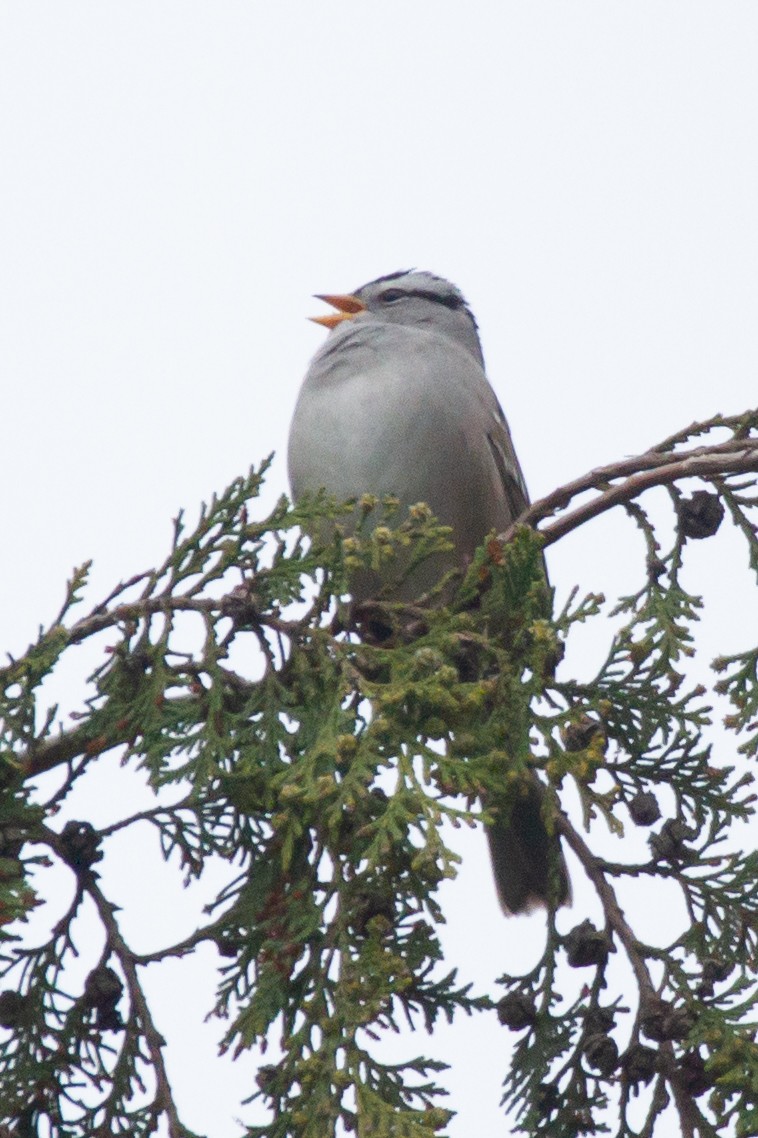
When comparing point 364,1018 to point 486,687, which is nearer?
point 364,1018

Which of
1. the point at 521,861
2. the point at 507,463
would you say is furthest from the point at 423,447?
the point at 521,861

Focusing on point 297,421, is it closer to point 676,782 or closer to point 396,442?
point 396,442

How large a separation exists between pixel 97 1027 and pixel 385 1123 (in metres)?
0.56

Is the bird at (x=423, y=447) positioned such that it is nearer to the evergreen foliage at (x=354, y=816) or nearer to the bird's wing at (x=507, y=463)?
the bird's wing at (x=507, y=463)

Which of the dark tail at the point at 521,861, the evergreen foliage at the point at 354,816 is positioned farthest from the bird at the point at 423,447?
the evergreen foliage at the point at 354,816

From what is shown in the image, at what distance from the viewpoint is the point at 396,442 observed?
11.9 ft

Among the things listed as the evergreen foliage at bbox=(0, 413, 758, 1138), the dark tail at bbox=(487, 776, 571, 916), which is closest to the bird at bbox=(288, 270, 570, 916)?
the dark tail at bbox=(487, 776, 571, 916)

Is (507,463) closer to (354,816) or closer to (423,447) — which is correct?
(423,447)

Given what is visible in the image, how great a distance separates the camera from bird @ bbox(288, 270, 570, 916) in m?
3.58

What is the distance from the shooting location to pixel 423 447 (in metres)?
3.67

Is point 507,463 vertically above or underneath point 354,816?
above

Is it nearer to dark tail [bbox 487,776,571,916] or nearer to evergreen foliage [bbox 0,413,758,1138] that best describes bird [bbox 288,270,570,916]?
dark tail [bbox 487,776,571,916]

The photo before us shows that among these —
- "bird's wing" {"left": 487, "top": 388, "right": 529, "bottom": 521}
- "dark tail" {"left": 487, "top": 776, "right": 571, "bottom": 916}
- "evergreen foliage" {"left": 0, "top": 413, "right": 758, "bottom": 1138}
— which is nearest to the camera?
"evergreen foliage" {"left": 0, "top": 413, "right": 758, "bottom": 1138}

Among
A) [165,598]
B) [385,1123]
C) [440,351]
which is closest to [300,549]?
[165,598]
